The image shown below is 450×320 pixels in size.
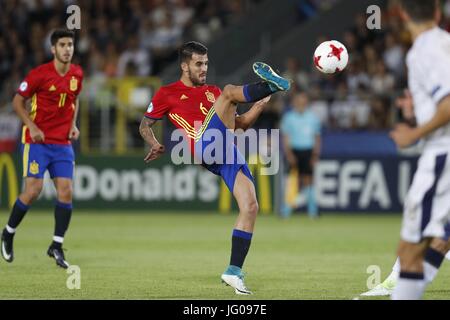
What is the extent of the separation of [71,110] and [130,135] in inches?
418

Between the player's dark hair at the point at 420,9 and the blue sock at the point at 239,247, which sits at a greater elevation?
the player's dark hair at the point at 420,9

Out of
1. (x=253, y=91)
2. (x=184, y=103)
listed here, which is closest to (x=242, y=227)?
(x=253, y=91)

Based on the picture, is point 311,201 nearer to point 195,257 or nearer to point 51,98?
point 195,257

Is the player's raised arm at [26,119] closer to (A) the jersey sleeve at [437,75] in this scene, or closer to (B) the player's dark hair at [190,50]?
(B) the player's dark hair at [190,50]

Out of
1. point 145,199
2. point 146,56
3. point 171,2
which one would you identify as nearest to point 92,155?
point 145,199

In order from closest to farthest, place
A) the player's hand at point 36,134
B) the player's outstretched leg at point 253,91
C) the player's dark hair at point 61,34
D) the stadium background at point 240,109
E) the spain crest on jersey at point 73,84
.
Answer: the player's outstretched leg at point 253,91
the player's hand at point 36,134
the player's dark hair at point 61,34
the spain crest on jersey at point 73,84
the stadium background at point 240,109

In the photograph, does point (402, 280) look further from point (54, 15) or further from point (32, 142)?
point (54, 15)

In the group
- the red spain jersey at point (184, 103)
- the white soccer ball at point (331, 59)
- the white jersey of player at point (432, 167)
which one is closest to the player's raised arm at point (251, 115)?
the red spain jersey at point (184, 103)

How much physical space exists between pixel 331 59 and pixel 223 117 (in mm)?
1220

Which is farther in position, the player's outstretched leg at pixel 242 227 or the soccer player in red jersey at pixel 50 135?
the soccer player in red jersey at pixel 50 135

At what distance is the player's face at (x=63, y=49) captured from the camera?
1199cm

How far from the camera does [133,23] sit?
2581 centimetres

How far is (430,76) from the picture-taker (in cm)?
693

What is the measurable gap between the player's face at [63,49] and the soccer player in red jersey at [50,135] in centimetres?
1
